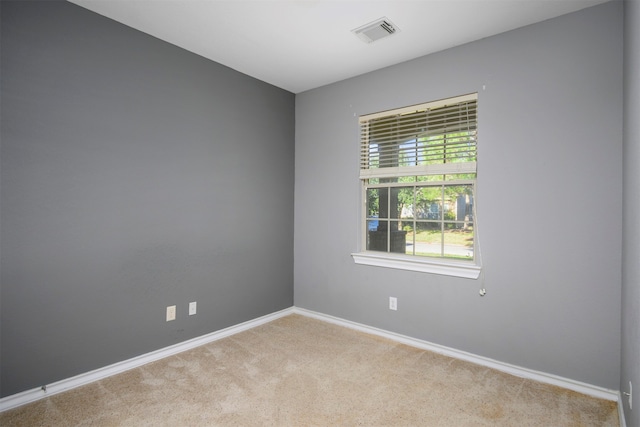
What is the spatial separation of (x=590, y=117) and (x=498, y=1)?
1.01m

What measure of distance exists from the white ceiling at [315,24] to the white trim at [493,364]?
→ 2613 mm

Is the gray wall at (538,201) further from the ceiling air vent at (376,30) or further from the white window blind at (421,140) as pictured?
the ceiling air vent at (376,30)

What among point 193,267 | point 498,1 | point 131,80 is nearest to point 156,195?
point 193,267

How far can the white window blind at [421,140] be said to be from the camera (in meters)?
2.80

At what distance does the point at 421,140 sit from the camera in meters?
3.07

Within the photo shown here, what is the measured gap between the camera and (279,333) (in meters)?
3.29

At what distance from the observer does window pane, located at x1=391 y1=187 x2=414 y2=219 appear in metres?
3.17

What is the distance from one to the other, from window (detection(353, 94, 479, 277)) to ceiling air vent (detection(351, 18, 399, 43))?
0.74 metres

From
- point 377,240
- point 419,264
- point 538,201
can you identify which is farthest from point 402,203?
point 538,201

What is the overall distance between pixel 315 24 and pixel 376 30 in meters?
0.48

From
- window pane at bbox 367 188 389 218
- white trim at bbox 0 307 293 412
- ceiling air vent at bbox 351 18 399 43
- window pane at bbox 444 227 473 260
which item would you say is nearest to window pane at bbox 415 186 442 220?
window pane at bbox 444 227 473 260

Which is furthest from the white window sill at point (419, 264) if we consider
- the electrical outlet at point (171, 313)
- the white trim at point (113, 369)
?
the electrical outlet at point (171, 313)

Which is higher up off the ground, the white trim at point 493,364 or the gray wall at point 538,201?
the gray wall at point 538,201

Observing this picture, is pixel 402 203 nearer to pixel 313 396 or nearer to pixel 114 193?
pixel 313 396
